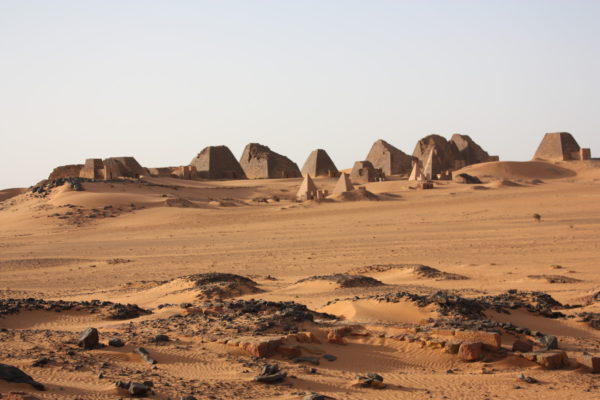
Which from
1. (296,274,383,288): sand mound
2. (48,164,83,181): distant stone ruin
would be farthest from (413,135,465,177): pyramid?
(296,274,383,288): sand mound

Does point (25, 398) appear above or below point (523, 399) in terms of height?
above

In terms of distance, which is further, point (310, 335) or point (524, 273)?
point (524, 273)

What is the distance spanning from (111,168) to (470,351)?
118 feet

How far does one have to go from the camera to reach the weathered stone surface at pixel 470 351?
7.43 m

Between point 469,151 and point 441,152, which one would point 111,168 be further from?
point 469,151

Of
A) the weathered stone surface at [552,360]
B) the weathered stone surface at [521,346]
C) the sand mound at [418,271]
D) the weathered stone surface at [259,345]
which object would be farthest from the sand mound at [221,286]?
the weathered stone surface at [552,360]

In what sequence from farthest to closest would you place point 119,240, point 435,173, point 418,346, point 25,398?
point 435,173, point 119,240, point 418,346, point 25,398

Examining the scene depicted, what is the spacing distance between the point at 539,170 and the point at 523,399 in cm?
4795

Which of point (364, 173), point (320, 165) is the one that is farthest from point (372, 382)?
point (320, 165)

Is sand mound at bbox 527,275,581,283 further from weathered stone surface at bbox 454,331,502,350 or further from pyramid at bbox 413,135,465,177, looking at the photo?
pyramid at bbox 413,135,465,177

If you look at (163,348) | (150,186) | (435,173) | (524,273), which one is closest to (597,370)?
(163,348)

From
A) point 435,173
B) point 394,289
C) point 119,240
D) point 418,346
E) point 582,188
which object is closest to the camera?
point 418,346

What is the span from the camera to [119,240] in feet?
81.9

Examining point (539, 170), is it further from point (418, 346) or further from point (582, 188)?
point (418, 346)
